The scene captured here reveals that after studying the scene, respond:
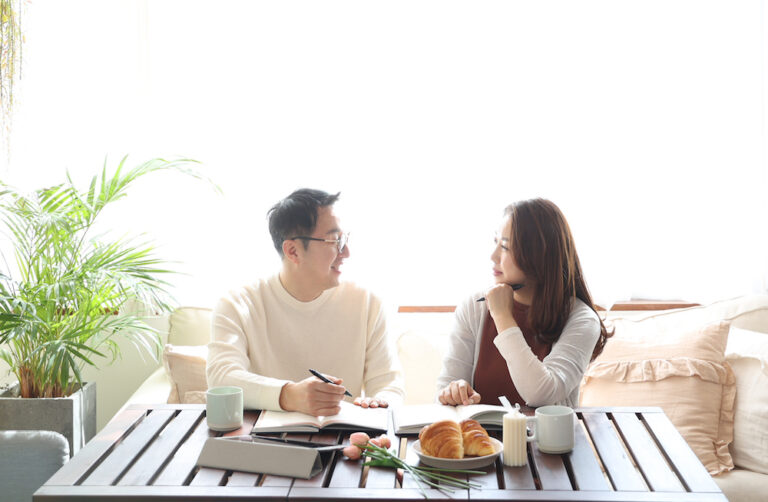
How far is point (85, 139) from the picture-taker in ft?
10.5

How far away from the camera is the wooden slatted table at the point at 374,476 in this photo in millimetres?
1363

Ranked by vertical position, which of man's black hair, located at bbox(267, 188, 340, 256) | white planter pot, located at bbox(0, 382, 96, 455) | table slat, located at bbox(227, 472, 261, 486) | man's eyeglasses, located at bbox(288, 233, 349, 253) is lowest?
white planter pot, located at bbox(0, 382, 96, 455)

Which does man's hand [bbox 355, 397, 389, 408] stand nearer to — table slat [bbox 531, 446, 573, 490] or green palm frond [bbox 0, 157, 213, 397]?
table slat [bbox 531, 446, 573, 490]

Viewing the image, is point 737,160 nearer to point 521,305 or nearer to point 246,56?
point 521,305

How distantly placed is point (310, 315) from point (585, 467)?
1035 millimetres

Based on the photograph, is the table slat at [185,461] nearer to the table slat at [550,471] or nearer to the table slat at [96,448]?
the table slat at [96,448]

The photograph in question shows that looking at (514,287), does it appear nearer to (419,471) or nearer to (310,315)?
(310,315)

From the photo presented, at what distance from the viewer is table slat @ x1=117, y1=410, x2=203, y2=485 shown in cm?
147

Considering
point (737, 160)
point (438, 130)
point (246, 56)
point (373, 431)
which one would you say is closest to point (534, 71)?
point (438, 130)

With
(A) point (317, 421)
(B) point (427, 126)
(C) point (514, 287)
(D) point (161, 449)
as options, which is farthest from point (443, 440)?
(B) point (427, 126)

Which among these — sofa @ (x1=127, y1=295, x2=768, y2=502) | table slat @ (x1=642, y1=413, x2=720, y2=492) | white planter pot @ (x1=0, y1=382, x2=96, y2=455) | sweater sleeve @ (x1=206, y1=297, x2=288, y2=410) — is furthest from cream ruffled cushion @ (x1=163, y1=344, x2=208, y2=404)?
table slat @ (x1=642, y1=413, x2=720, y2=492)

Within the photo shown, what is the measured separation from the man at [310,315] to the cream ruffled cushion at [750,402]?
109 centimetres

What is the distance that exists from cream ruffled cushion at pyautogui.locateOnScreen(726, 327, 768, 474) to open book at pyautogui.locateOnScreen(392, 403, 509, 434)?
1082 mm

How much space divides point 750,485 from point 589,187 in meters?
1.36
